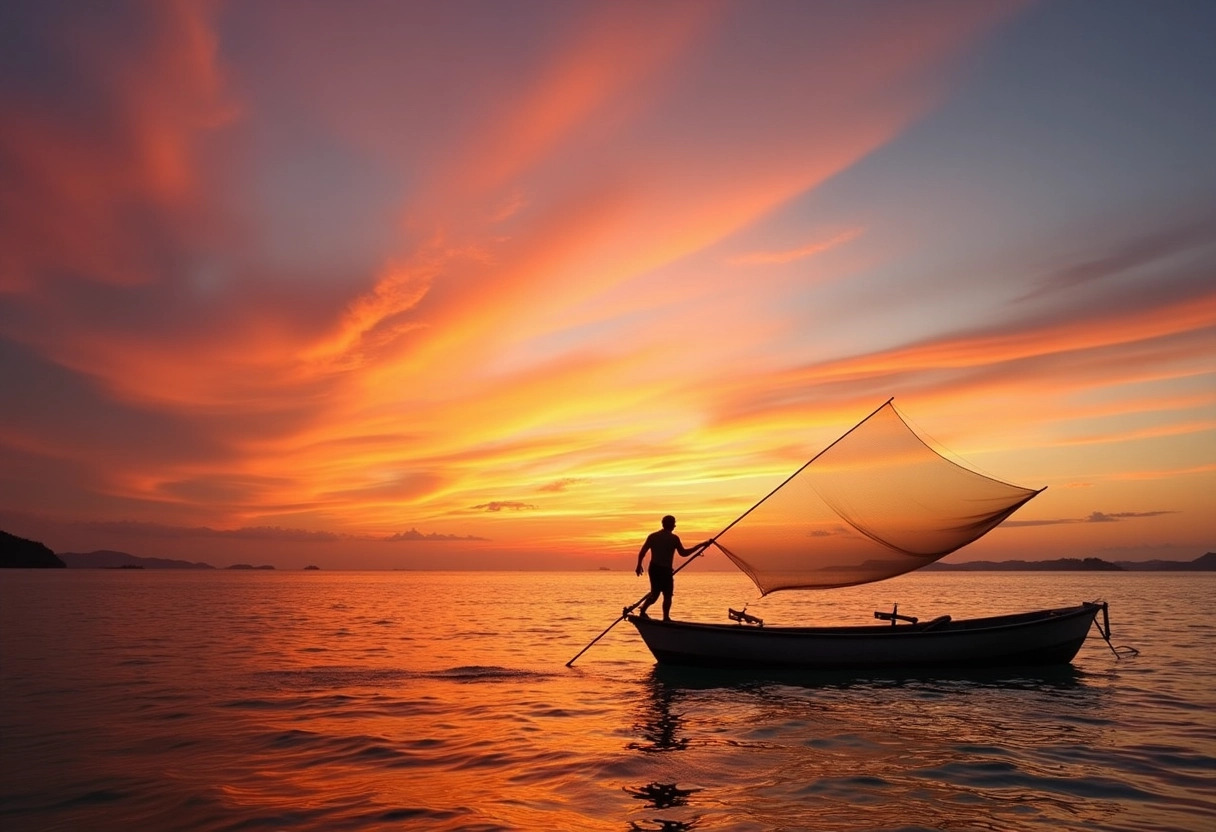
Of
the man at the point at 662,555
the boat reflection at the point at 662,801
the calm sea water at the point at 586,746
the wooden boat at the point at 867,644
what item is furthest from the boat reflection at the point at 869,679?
the boat reflection at the point at 662,801

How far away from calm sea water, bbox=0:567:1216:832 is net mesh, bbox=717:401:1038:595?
3.19m

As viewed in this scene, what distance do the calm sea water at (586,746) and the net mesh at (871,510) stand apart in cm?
319

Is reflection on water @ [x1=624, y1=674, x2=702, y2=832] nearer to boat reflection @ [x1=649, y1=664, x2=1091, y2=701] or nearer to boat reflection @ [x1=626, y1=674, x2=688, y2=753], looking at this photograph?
boat reflection @ [x1=626, y1=674, x2=688, y2=753]

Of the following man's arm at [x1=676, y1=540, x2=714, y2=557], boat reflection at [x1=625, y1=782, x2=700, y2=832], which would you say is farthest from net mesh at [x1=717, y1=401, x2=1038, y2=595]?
boat reflection at [x1=625, y1=782, x2=700, y2=832]

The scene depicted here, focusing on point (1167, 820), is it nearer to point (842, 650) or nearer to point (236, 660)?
point (842, 650)

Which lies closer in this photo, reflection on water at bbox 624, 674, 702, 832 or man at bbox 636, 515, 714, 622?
reflection on water at bbox 624, 674, 702, 832

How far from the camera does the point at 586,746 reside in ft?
40.7

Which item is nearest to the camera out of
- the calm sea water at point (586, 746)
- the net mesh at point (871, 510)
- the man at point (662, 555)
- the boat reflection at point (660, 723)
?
the calm sea water at point (586, 746)

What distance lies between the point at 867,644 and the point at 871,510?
348 cm

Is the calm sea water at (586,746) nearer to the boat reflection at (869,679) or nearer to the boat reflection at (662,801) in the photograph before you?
the boat reflection at (662,801)

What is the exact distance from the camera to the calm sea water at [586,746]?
9.09m

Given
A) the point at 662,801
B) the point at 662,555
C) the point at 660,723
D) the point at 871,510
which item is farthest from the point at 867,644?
the point at 662,801

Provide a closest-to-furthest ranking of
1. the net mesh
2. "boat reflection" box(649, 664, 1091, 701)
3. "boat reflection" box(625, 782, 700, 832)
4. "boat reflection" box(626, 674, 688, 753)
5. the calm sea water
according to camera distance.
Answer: "boat reflection" box(625, 782, 700, 832), the calm sea water, "boat reflection" box(626, 674, 688, 753), "boat reflection" box(649, 664, 1091, 701), the net mesh

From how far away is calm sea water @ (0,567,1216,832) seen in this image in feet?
29.8
